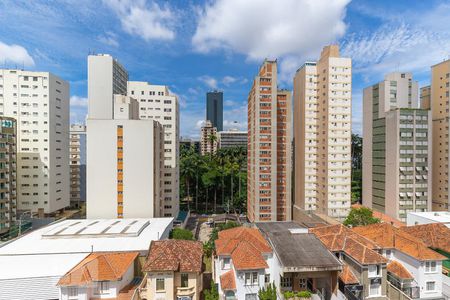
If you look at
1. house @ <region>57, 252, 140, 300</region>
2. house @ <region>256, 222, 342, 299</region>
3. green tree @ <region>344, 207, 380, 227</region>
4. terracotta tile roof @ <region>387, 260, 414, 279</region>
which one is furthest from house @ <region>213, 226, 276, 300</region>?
green tree @ <region>344, 207, 380, 227</region>

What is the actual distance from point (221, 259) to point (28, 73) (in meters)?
68.5

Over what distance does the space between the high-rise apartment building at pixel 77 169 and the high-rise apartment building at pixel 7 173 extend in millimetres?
24549

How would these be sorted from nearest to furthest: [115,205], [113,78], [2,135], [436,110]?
[115,205] → [2,135] → [436,110] → [113,78]

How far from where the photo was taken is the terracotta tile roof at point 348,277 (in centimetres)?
2474

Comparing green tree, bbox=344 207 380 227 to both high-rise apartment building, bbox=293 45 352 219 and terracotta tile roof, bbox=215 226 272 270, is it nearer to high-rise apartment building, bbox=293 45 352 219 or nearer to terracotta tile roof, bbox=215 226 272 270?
high-rise apartment building, bbox=293 45 352 219

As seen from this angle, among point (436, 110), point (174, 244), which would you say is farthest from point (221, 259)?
point (436, 110)

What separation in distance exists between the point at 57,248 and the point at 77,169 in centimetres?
5461

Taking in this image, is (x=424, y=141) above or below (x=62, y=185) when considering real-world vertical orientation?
above

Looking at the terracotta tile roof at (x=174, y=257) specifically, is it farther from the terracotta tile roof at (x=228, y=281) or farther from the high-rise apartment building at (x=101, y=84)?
the high-rise apartment building at (x=101, y=84)

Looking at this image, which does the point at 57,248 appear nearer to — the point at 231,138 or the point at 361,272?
the point at 361,272

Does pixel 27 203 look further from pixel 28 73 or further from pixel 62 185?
pixel 28 73

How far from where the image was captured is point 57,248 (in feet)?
95.7

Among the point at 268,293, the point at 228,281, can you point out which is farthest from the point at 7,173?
the point at 268,293

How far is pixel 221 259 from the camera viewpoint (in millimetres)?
24922
